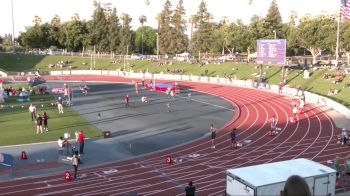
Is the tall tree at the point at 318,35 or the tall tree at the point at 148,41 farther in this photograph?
the tall tree at the point at 148,41

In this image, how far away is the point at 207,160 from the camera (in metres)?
21.9

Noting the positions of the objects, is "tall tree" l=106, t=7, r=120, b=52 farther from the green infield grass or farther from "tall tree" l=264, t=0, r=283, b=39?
the green infield grass

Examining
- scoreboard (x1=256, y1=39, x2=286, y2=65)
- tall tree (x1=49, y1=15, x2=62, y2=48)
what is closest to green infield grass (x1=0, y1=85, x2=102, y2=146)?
scoreboard (x1=256, y1=39, x2=286, y2=65)

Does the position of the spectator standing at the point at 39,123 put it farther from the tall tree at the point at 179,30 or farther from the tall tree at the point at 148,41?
the tall tree at the point at 148,41

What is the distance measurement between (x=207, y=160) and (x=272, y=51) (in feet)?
104

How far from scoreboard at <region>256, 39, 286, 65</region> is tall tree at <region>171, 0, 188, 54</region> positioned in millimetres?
49755

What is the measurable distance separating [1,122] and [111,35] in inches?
2901

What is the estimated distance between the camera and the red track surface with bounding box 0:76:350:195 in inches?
691

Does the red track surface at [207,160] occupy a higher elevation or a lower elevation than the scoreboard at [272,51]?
lower

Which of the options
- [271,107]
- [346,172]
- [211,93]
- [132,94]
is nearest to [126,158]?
[346,172]

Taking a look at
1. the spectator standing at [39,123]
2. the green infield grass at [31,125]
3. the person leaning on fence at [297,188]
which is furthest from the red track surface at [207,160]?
the person leaning on fence at [297,188]

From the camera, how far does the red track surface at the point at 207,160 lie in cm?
1756

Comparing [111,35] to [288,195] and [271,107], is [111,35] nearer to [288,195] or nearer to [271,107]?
[271,107]

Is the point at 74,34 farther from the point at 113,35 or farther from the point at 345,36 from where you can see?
the point at 345,36
